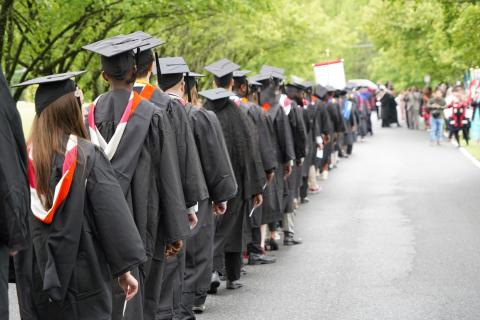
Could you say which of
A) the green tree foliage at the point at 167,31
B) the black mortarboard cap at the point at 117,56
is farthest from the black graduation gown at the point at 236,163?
the green tree foliage at the point at 167,31

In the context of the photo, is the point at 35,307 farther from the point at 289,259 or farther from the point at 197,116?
the point at 289,259

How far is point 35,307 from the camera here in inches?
200

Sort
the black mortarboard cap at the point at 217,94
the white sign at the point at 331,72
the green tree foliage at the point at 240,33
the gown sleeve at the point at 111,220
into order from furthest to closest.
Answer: the white sign at the point at 331,72 → the green tree foliage at the point at 240,33 → the black mortarboard cap at the point at 217,94 → the gown sleeve at the point at 111,220

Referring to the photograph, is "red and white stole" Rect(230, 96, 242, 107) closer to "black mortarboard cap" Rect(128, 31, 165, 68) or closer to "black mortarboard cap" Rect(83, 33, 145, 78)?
"black mortarboard cap" Rect(128, 31, 165, 68)

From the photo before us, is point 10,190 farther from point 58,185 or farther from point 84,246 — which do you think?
point 84,246

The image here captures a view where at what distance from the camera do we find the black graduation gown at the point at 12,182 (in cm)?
436

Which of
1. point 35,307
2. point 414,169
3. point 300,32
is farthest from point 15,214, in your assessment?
point 300,32

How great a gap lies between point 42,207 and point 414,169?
2011 cm

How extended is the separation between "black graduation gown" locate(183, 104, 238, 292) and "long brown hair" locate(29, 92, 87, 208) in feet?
10.6

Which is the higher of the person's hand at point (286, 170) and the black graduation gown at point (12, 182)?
the black graduation gown at point (12, 182)

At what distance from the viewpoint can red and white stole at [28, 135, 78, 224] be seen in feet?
16.0

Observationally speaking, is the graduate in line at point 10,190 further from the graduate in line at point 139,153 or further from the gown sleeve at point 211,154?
the gown sleeve at point 211,154

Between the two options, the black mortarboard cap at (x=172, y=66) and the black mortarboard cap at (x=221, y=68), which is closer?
the black mortarboard cap at (x=172, y=66)

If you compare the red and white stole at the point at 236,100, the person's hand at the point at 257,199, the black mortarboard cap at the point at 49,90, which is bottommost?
the person's hand at the point at 257,199
